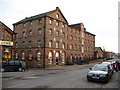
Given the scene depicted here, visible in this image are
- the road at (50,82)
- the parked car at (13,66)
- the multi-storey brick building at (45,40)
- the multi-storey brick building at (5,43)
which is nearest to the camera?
the road at (50,82)

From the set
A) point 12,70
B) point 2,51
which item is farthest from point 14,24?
point 12,70

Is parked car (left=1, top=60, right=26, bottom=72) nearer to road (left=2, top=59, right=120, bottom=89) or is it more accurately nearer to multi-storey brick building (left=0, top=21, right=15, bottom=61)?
multi-storey brick building (left=0, top=21, right=15, bottom=61)

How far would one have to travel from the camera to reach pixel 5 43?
3622cm

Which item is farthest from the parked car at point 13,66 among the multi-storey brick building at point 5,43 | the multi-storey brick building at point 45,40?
the multi-storey brick building at point 45,40

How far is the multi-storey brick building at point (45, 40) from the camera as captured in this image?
149 ft

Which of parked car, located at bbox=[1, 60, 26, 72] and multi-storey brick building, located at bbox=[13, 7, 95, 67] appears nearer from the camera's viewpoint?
parked car, located at bbox=[1, 60, 26, 72]

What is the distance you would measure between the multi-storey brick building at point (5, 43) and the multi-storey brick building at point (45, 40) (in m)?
8.95

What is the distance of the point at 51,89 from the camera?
12422mm

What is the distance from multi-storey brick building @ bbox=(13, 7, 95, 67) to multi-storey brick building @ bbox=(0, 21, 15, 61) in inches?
352

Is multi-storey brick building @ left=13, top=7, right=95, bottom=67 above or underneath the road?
above

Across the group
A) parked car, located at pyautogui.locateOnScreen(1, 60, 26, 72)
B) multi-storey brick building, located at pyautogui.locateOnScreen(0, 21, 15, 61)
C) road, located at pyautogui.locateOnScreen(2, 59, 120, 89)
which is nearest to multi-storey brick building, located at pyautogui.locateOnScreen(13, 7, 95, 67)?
multi-storey brick building, located at pyautogui.locateOnScreen(0, 21, 15, 61)

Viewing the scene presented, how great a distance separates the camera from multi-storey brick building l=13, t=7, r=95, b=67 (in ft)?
149

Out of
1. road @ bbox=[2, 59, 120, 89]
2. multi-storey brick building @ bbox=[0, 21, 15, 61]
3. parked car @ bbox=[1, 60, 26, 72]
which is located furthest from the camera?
multi-storey brick building @ bbox=[0, 21, 15, 61]

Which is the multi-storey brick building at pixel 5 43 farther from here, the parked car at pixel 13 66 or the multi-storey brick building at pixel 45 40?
the multi-storey brick building at pixel 45 40
